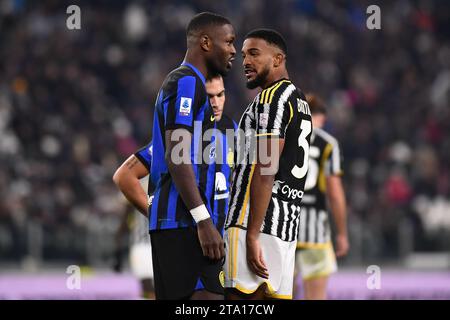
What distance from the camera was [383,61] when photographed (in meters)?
21.3

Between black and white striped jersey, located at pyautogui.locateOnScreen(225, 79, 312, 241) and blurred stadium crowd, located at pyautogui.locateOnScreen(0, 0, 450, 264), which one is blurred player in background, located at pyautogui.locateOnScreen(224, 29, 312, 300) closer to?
black and white striped jersey, located at pyautogui.locateOnScreen(225, 79, 312, 241)

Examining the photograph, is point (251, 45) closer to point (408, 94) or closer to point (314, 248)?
point (314, 248)

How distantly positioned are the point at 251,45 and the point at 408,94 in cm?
1515

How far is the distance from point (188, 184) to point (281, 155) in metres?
0.71

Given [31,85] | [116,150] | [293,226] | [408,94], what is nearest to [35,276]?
[116,150]

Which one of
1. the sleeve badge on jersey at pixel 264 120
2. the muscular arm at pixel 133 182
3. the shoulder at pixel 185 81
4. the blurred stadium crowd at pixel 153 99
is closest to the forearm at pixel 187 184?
the shoulder at pixel 185 81

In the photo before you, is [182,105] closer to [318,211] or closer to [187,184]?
[187,184]

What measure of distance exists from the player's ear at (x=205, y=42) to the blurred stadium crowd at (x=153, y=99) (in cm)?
1106

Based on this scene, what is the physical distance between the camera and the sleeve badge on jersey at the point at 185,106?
16.9 ft

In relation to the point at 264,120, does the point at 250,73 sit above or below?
above

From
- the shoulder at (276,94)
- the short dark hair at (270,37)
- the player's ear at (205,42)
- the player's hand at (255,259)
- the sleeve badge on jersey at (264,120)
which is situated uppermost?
the short dark hair at (270,37)

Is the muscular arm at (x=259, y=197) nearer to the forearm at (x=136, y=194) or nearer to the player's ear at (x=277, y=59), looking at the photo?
the player's ear at (x=277, y=59)

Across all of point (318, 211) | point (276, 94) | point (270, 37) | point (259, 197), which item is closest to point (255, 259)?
point (259, 197)

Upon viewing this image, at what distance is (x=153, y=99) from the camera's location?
63.6 feet
